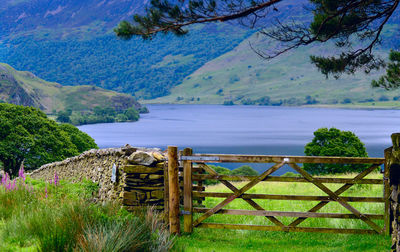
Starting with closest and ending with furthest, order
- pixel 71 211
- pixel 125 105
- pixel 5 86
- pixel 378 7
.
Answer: pixel 71 211 → pixel 378 7 → pixel 5 86 → pixel 125 105

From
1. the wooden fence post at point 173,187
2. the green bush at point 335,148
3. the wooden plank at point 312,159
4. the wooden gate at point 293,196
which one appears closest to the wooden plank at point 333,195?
the wooden gate at point 293,196

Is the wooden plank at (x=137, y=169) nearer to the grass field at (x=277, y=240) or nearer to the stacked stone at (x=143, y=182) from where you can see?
the stacked stone at (x=143, y=182)

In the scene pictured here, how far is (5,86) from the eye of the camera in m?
128

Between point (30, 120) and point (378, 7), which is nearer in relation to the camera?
point (378, 7)

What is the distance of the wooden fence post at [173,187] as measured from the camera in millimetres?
7551

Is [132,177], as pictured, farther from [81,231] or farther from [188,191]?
[81,231]

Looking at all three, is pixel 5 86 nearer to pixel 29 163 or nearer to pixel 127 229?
pixel 29 163

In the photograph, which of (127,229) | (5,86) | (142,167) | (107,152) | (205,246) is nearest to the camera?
(127,229)

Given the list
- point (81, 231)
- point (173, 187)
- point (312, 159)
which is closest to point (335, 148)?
point (312, 159)

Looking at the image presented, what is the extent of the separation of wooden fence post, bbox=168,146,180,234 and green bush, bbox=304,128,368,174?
25.7 metres

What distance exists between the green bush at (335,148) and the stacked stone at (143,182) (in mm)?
25184

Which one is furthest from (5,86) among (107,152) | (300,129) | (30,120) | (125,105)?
(107,152)

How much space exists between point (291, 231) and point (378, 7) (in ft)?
25.3

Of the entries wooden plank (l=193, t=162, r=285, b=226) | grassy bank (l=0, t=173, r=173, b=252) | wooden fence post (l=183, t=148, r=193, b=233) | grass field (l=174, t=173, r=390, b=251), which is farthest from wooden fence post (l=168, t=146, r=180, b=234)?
grassy bank (l=0, t=173, r=173, b=252)
